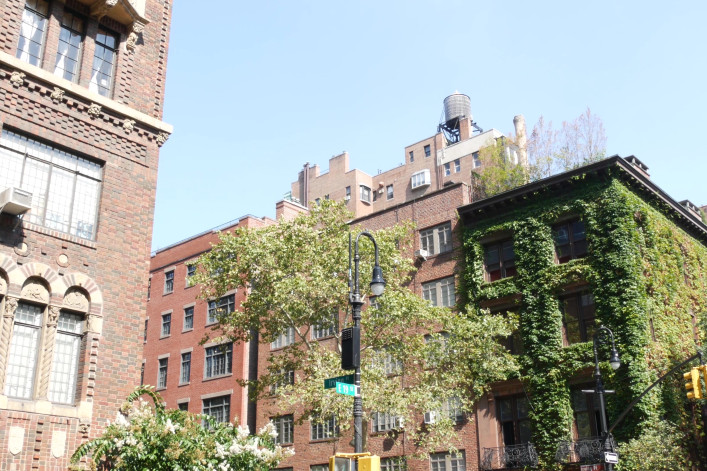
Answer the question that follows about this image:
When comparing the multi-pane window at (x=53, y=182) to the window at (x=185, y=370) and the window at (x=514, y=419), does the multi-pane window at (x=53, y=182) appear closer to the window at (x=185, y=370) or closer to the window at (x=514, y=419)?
the window at (x=514, y=419)

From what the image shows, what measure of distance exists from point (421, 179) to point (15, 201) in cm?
6691

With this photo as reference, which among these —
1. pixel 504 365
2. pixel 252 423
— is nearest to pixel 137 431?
pixel 504 365

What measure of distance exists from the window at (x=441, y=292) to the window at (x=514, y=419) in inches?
246

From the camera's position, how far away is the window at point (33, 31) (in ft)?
62.5

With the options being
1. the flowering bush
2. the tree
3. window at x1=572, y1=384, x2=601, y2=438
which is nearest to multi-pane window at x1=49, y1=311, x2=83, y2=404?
the flowering bush

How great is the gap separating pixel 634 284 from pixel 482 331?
772cm

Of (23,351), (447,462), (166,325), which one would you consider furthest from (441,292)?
(23,351)

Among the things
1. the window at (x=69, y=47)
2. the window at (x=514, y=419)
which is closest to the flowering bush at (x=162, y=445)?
the window at (x=69, y=47)

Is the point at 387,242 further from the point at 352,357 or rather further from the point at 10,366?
the point at 10,366

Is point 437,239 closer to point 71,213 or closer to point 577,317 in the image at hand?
point 577,317

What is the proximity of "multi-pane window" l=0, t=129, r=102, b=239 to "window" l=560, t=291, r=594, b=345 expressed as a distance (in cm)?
2355

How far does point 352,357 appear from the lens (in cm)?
1677

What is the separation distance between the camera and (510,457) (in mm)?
34750

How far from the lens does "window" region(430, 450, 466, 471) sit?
121 ft
